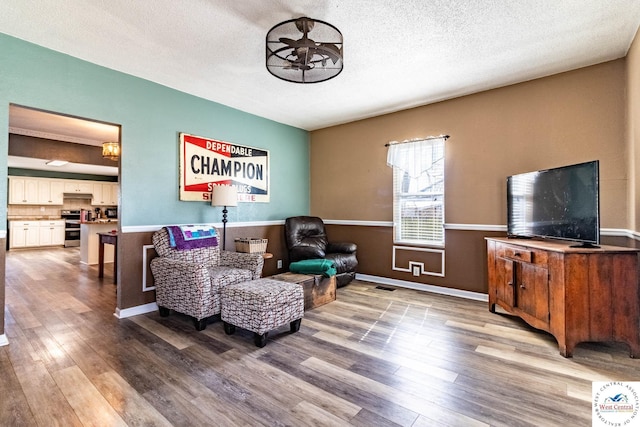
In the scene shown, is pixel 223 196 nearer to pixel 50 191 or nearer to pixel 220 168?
pixel 220 168

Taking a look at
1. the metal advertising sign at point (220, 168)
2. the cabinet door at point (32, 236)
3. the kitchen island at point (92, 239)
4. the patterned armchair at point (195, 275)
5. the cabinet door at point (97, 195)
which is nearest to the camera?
the patterned armchair at point (195, 275)

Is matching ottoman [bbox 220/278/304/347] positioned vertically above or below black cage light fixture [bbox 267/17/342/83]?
below

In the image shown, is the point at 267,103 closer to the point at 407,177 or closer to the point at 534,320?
the point at 407,177

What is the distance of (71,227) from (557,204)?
11.9 metres

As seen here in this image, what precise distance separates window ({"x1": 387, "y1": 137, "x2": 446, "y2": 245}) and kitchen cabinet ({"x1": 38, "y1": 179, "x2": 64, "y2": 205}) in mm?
9907

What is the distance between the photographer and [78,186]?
9203 millimetres

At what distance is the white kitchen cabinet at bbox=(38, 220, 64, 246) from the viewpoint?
8.66m

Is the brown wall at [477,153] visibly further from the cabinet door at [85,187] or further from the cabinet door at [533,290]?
the cabinet door at [85,187]

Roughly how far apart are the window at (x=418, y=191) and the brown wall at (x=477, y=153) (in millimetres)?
119

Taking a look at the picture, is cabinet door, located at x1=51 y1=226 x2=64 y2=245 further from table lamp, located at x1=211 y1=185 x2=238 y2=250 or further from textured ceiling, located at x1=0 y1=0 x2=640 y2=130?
textured ceiling, located at x1=0 y1=0 x2=640 y2=130

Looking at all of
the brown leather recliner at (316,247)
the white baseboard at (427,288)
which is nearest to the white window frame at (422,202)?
the white baseboard at (427,288)

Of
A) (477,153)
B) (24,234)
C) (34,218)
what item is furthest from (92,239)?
(477,153)

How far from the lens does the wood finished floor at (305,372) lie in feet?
5.36

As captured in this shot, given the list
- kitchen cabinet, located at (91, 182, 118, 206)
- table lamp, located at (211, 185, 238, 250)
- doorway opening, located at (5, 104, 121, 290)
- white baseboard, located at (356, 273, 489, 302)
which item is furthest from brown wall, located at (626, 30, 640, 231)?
kitchen cabinet, located at (91, 182, 118, 206)
